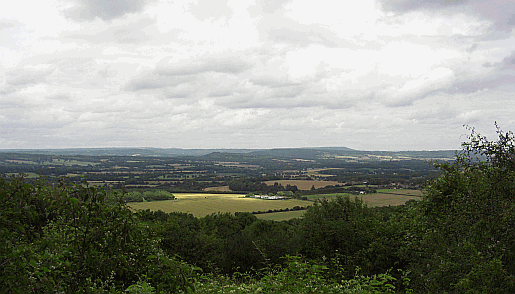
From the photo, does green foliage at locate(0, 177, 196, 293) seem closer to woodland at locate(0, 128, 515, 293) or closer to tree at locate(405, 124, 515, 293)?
woodland at locate(0, 128, 515, 293)

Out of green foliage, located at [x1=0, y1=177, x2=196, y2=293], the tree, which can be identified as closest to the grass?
the tree

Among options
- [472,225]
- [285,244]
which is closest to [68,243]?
[472,225]

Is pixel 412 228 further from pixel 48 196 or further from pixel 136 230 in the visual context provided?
pixel 48 196

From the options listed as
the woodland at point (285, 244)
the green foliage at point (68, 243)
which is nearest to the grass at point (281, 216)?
the woodland at point (285, 244)

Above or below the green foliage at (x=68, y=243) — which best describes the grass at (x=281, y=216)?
below

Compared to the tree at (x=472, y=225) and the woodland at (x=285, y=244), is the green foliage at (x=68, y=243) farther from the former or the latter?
the tree at (x=472, y=225)

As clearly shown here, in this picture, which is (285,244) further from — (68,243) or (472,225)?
(68,243)

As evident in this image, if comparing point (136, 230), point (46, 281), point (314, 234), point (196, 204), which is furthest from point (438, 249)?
point (196, 204)

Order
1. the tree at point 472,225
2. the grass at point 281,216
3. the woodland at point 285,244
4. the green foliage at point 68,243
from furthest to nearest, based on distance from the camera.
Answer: the grass at point 281,216, the tree at point 472,225, the woodland at point 285,244, the green foliage at point 68,243
